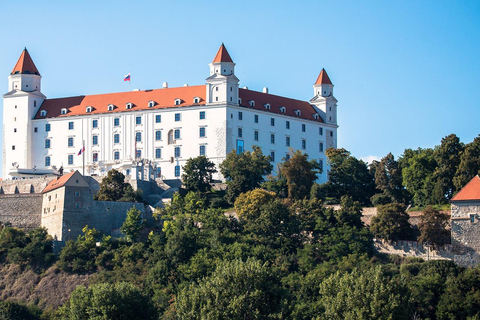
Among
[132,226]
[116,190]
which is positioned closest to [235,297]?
[132,226]

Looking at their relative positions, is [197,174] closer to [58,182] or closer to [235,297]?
[58,182]

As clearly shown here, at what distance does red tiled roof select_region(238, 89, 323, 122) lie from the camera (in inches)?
3483

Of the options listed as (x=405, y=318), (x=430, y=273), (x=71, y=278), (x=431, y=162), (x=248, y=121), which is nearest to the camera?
(x=405, y=318)

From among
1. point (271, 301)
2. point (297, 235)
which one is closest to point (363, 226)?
point (297, 235)

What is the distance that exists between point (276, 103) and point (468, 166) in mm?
22553

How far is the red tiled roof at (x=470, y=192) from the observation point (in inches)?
2623

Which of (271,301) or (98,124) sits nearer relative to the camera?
(271,301)

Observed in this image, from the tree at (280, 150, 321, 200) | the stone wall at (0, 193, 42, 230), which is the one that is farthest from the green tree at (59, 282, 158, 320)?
the tree at (280, 150, 321, 200)

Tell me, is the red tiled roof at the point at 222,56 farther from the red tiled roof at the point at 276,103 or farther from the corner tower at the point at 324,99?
the corner tower at the point at 324,99

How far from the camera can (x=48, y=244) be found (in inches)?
2810

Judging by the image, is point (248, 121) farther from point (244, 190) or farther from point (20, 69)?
point (20, 69)

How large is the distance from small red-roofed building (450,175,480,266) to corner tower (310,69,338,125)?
86.0 feet

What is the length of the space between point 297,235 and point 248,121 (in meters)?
18.2

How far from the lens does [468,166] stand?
236 feet
